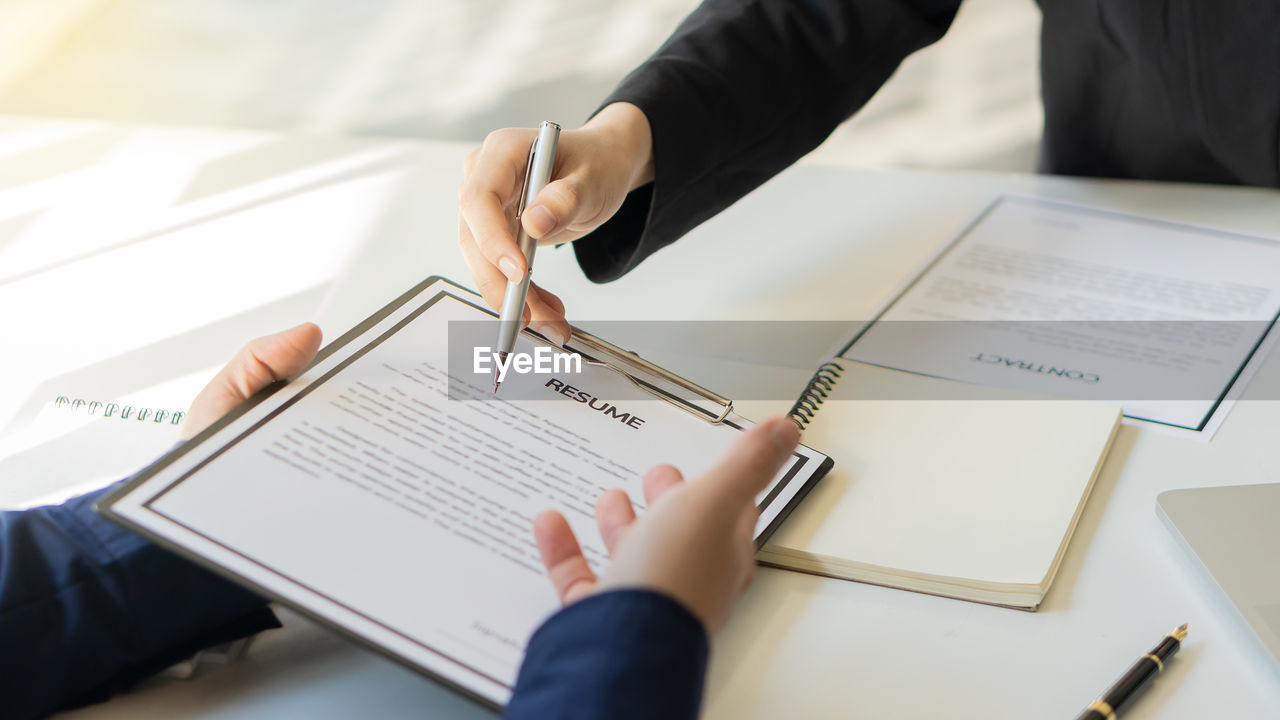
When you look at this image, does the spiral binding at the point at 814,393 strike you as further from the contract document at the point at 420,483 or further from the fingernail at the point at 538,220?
the fingernail at the point at 538,220

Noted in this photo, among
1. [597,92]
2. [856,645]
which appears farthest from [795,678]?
[597,92]

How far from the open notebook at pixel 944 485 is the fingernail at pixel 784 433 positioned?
0.10 metres

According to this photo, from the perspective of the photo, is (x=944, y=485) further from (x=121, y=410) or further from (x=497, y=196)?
(x=121, y=410)

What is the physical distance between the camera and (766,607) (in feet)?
1.68

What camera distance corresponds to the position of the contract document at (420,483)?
0.44 metres

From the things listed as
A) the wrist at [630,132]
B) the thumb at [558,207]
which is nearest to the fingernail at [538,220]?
the thumb at [558,207]

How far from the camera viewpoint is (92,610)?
19.1 inches

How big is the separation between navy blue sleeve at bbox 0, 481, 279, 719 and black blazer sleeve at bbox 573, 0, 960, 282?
40cm

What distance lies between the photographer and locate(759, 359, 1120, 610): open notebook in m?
0.52

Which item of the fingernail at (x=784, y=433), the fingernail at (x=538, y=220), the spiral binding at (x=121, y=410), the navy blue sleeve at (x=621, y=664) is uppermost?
the fingernail at (x=538, y=220)

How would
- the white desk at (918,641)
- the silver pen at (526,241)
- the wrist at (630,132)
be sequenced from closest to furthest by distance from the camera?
1. the white desk at (918,641)
2. the silver pen at (526,241)
3. the wrist at (630,132)

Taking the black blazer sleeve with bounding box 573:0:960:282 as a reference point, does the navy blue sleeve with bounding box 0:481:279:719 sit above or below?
below

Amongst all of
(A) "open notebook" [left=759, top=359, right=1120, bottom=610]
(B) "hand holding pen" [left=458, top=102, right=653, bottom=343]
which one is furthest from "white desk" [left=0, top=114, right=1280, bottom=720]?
(B) "hand holding pen" [left=458, top=102, right=653, bottom=343]

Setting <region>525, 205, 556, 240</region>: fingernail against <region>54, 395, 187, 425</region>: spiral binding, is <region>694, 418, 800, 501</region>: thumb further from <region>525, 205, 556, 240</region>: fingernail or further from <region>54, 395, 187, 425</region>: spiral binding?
<region>54, 395, 187, 425</region>: spiral binding
